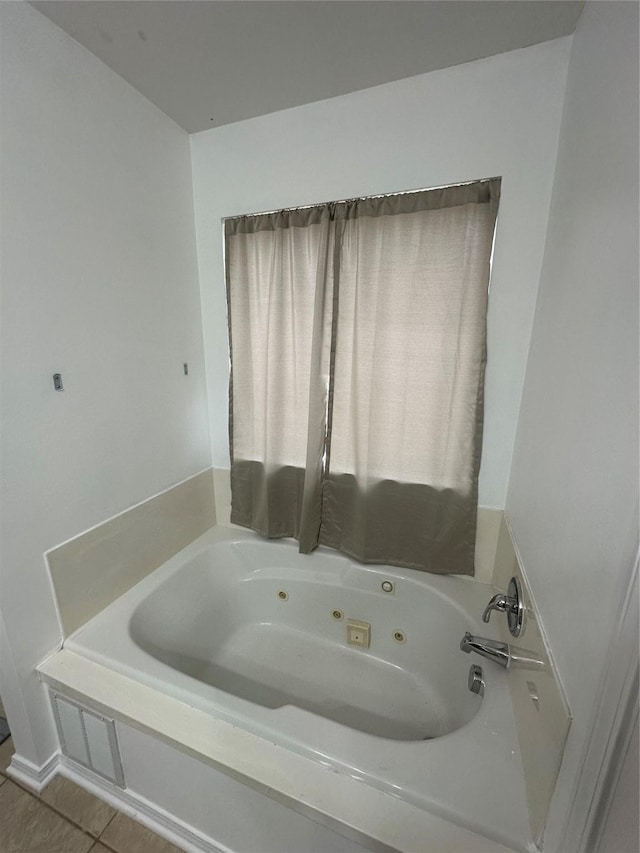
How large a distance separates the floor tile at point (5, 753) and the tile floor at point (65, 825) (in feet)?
0.18

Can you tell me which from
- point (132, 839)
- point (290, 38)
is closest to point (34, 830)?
point (132, 839)

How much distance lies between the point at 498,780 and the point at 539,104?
191 centimetres

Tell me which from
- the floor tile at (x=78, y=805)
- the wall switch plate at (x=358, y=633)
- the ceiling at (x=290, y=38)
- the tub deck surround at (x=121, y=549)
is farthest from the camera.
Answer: the wall switch plate at (x=358, y=633)

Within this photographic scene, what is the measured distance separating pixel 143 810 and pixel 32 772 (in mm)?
417

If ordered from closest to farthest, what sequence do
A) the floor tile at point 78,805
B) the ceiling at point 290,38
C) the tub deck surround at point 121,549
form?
the ceiling at point 290,38 → the floor tile at point 78,805 → the tub deck surround at point 121,549

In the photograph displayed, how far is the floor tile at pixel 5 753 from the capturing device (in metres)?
1.18

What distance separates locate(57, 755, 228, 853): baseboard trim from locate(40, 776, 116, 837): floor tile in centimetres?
1

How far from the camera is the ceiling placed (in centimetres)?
93

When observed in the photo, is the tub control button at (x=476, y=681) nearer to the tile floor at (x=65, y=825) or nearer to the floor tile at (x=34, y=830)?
the tile floor at (x=65, y=825)

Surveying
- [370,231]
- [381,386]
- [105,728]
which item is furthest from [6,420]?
[370,231]

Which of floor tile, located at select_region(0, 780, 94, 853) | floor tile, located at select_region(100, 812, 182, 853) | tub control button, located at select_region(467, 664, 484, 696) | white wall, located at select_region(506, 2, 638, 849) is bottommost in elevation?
floor tile, located at select_region(100, 812, 182, 853)

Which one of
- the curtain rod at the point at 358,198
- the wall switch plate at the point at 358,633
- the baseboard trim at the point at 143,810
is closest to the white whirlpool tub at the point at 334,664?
the wall switch plate at the point at 358,633

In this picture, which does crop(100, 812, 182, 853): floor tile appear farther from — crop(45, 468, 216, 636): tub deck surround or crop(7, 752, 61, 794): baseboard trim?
crop(45, 468, 216, 636): tub deck surround

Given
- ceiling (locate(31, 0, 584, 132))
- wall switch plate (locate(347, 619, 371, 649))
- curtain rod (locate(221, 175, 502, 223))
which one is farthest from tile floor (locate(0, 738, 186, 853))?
ceiling (locate(31, 0, 584, 132))
